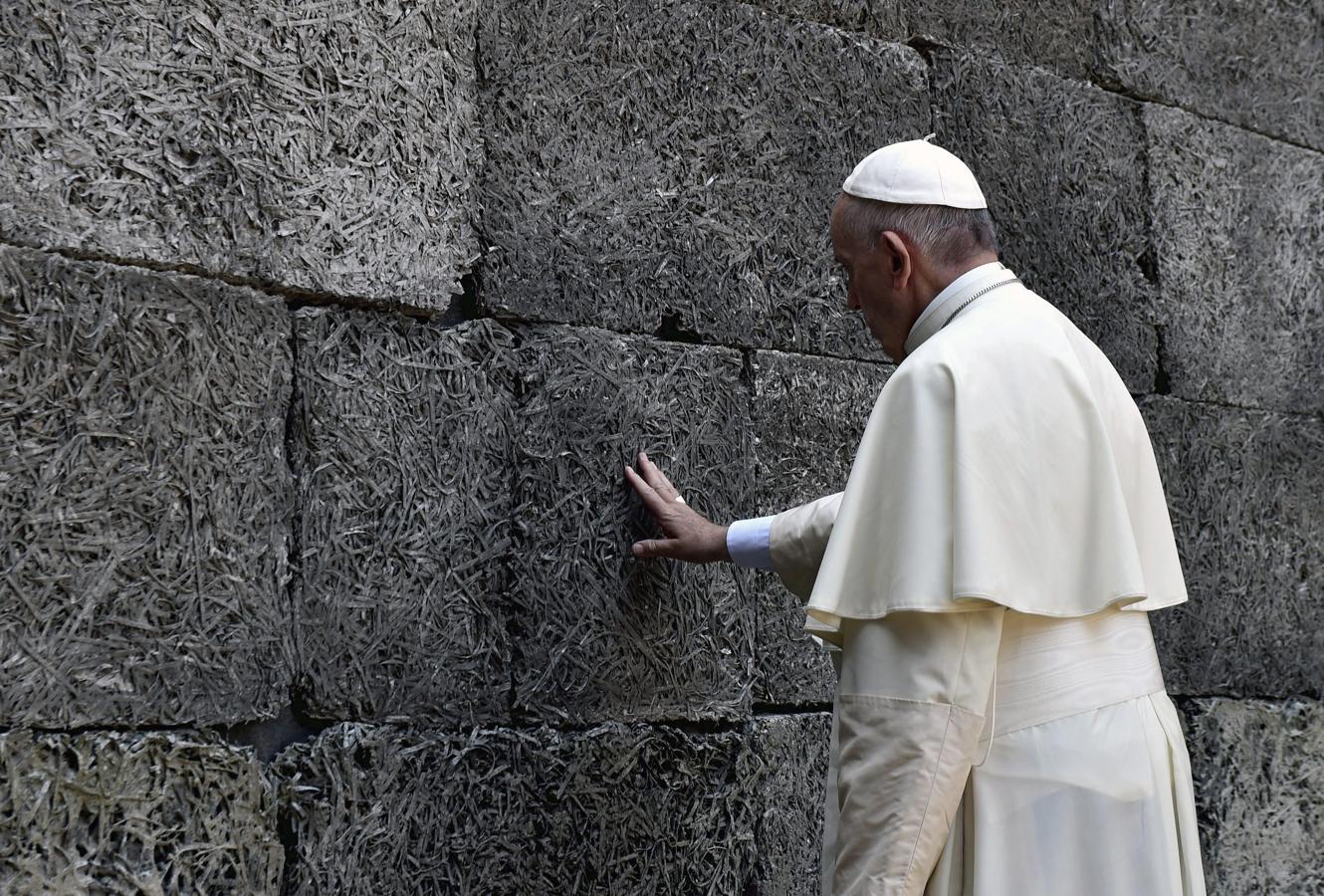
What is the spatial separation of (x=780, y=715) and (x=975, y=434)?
45.9 inches

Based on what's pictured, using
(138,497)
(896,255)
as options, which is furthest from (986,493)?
(138,497)

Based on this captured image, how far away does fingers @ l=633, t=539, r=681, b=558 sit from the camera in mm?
3084

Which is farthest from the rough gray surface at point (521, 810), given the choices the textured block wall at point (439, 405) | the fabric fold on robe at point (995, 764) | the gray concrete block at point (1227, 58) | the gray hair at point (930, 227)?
the gray concrete block at point (1227, 58)

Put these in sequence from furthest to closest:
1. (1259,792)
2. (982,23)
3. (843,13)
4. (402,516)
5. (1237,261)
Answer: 1. (1237,261)
2. (1259,792)
3. (982,23)
4. (843,13)
5. (402,516)

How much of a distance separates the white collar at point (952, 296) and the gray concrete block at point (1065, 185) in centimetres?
124

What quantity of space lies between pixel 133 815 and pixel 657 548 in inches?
44.7

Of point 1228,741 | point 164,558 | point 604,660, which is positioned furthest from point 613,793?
point 1228,741

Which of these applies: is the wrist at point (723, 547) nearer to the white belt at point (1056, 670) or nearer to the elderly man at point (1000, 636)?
the elderly man at point (1000, 636)

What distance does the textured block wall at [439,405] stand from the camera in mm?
2498

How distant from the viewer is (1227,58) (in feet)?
15.3

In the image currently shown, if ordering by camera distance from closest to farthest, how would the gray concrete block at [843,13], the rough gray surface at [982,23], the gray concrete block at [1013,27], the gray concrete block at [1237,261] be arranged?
the gray concrete block at [843,13]
the rough gray surface at [982,23]
the gray concrete block at [1013,27]
the gray concrete block at [1237,261]

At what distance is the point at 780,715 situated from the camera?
339 centimetres

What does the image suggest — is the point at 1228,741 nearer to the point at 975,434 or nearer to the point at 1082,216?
the point at 1082,216

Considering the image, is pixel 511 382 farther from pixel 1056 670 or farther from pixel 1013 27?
pixel 1013 27
